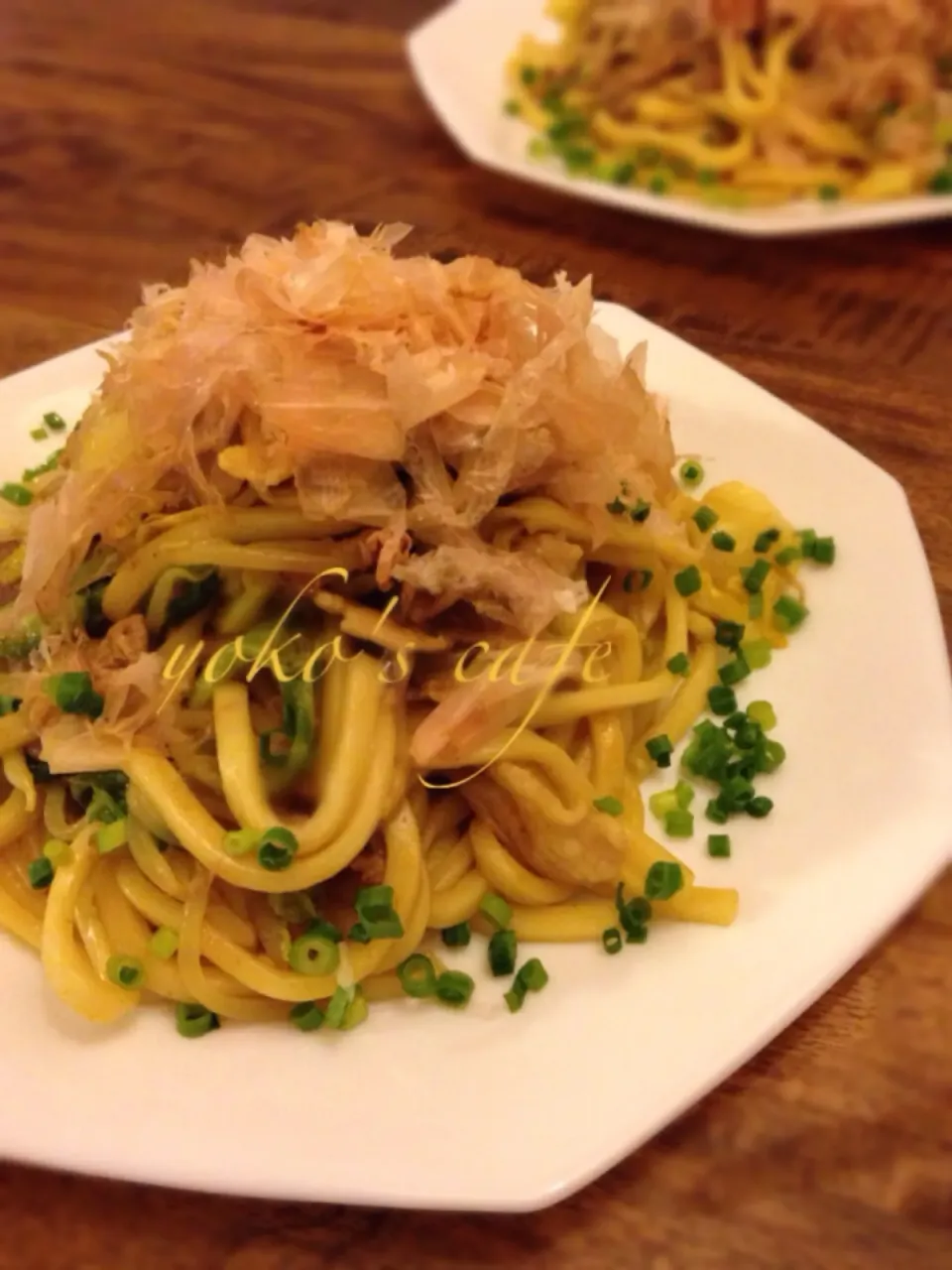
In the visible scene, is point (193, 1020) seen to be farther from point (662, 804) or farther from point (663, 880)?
point (662, 804)

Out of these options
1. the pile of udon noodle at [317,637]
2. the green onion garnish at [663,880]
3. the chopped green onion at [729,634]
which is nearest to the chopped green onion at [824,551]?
the chopped green onion at [729,634]

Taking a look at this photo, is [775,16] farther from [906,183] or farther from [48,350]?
[48,350]

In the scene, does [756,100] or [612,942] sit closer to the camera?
[612,942]

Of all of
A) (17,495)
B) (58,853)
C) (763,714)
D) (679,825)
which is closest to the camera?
(58,853)

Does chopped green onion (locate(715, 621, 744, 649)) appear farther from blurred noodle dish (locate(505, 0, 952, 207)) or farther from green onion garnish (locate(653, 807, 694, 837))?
blurred noodle dish (locate(505, 0, 952, 207))

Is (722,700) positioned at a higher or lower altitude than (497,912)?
higher

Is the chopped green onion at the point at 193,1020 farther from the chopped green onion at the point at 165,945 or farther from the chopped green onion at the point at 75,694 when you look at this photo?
the chopped green onion at the point at 75,694

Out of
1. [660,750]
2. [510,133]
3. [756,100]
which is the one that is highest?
[756,100]

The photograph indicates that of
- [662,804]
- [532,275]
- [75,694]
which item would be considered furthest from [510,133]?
[75,694]
